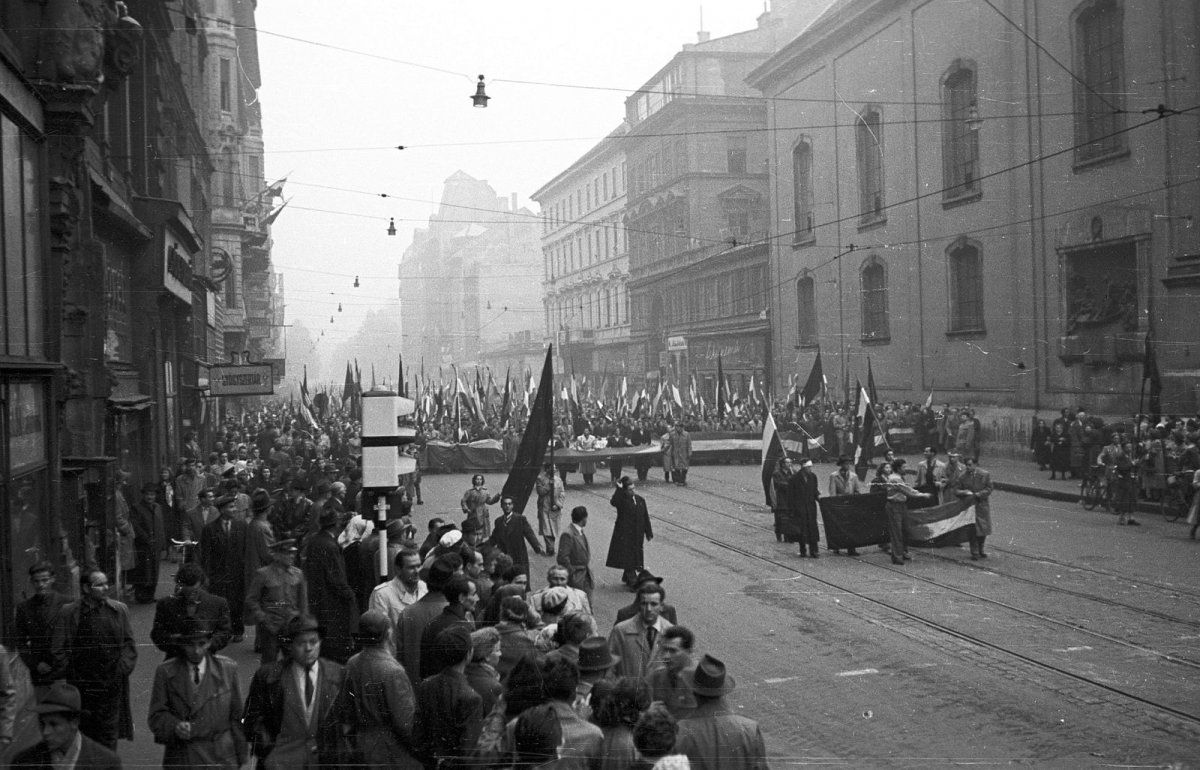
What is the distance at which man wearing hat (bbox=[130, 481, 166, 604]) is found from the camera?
45.3 ft

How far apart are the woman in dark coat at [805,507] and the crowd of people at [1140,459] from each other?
6175 millimetres

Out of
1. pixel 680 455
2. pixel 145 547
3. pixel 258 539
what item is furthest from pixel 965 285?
pixel 258 539

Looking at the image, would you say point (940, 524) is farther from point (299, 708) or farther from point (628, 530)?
point (299, 708)

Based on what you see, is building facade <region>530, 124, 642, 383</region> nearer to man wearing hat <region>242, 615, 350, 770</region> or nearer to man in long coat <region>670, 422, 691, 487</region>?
man in long coat <region>670, 422, 691, 487</region>

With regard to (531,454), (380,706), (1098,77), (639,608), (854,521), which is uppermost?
(1098,77)

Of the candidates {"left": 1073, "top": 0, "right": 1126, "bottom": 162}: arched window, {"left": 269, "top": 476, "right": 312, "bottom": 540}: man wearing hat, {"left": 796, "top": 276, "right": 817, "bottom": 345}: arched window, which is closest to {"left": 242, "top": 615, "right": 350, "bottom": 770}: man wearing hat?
{"left": 269, "top": 476, "right": 312, "bottom": 540}: man wearing hat

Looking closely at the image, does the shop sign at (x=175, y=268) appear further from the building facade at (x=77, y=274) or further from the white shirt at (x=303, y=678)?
the white shirt at (x=303, y=678)

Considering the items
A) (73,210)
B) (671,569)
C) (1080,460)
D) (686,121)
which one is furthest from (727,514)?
(686,121)

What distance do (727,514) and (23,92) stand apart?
588 inches

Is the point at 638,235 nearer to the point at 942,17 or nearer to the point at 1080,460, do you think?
the point at 942,17

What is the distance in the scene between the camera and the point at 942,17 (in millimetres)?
36094

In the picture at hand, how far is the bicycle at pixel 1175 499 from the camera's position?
65.0 feet

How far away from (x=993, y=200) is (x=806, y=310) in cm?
1447

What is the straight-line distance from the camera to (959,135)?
35.8m
